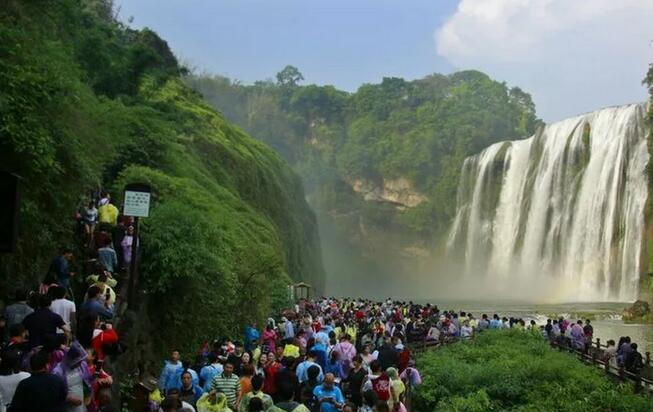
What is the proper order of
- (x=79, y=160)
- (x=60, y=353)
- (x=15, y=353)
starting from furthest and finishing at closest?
(x=79, y=160) → (x=60, y=353) → (x=15, y=353)

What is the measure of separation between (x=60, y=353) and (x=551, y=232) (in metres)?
47.7

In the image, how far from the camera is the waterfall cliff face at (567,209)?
42.6 m

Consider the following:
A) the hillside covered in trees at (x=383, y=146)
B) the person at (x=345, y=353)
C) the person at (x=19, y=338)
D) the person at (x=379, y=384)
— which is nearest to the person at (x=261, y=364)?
the person at (x=345, y=353)

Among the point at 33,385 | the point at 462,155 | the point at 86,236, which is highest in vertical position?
the point at 462,155

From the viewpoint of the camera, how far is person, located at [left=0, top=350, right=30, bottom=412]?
18.5 feet

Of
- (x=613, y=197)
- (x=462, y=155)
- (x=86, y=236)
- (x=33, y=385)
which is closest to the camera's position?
(x=33, y=385)

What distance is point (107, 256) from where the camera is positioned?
38.0ft

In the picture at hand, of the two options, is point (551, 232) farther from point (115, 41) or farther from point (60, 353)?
point (60, 353)

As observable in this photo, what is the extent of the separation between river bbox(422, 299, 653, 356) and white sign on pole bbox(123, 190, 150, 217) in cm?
1832

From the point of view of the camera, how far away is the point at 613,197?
43.2 metres

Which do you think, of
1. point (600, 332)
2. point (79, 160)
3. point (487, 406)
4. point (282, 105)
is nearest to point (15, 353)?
point (79, 160)

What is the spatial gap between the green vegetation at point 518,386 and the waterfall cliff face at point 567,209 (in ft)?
93.0

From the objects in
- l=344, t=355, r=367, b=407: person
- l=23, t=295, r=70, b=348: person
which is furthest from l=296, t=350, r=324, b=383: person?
l=23, t=295, r=70, b=348: person

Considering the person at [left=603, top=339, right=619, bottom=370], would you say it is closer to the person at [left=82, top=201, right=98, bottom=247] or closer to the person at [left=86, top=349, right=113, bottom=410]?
the person at [left=82, top=201, right=98, bottom=247]
